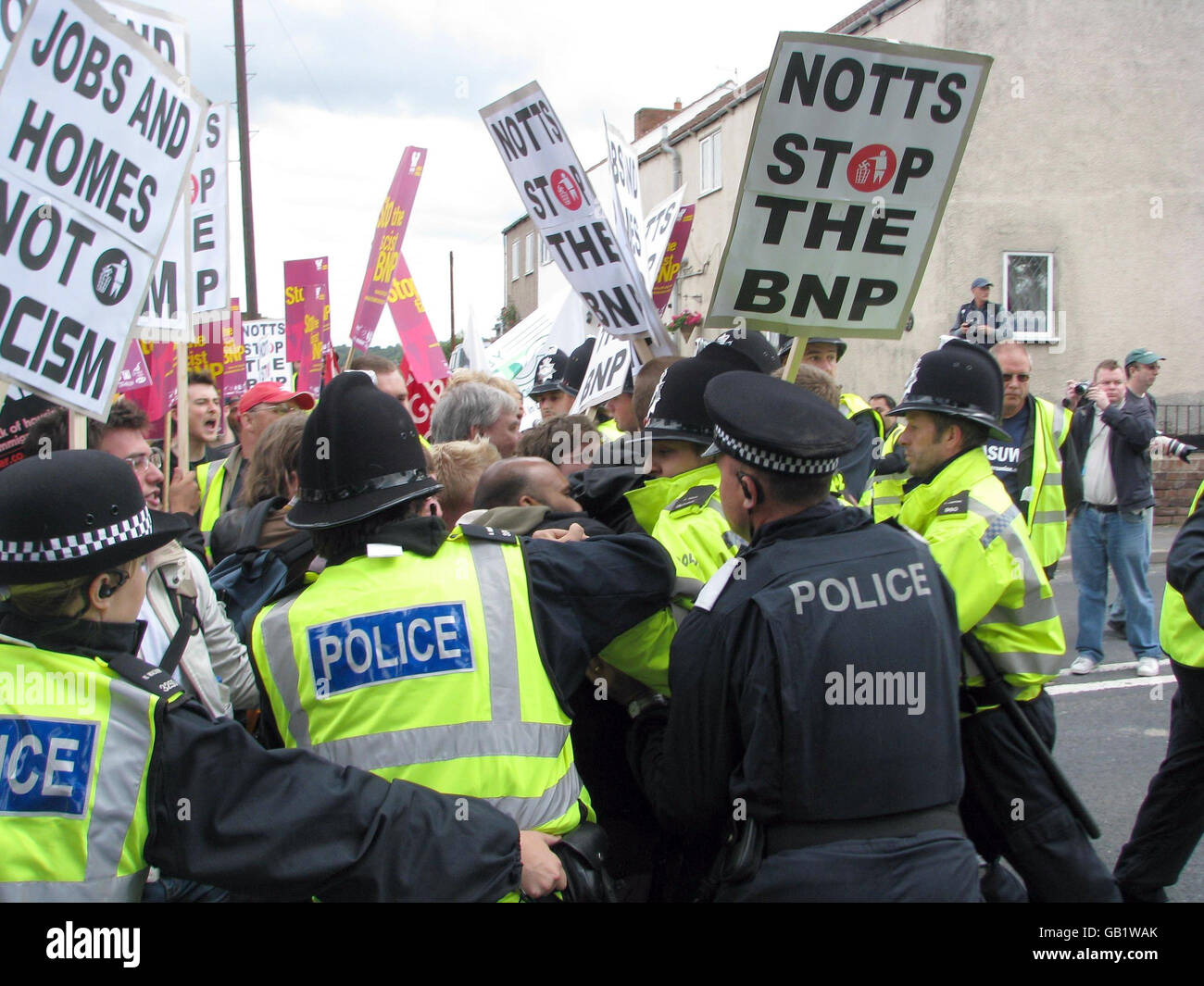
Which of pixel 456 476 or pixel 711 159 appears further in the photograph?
pixel 711 159

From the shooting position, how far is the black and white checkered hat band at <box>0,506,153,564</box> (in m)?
1.94

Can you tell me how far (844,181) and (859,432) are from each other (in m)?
0.79

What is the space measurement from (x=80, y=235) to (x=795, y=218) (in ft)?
7.18

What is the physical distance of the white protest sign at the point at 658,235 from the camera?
18.9ft

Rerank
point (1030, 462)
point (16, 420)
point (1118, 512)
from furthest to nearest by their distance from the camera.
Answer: point (1118, 512) → point (1030, 462) → point (16, 420)

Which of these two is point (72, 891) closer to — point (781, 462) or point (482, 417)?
point (781, 462)

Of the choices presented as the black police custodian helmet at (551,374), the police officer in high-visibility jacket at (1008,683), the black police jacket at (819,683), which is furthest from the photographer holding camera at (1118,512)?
the black police jacket at (819,683)

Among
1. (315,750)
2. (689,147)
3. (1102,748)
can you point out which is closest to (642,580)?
(315,750)

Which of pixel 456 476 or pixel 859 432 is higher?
pixel 859 432

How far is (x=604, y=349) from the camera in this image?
5367 millimetres

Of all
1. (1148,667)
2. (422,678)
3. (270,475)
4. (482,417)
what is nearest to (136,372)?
(482,417)

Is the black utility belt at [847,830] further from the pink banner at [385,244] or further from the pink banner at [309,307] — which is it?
the pink banner at [309,307]

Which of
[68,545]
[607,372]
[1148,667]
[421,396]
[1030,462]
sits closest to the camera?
[68,545]

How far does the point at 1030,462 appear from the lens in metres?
5.89
